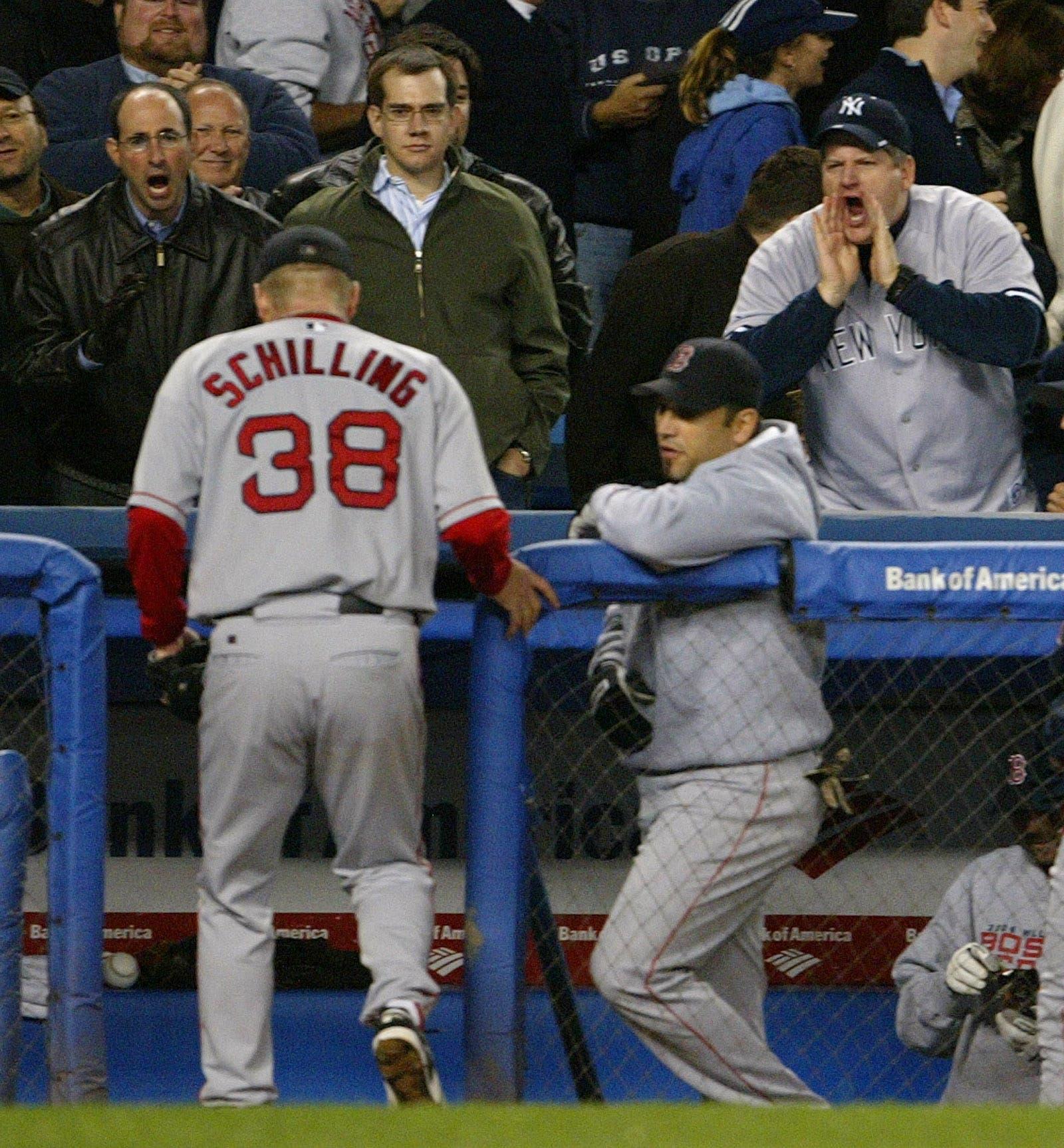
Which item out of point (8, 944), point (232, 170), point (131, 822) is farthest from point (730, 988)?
point (232, 170)

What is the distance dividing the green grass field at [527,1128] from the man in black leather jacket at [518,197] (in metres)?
3.53

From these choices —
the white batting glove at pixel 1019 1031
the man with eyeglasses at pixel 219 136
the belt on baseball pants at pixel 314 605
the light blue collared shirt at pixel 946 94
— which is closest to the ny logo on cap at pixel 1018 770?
the white batting glove at pixel 1019 1031

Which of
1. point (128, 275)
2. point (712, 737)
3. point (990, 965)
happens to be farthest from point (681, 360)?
point (128, 275)

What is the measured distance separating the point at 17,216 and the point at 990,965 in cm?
346

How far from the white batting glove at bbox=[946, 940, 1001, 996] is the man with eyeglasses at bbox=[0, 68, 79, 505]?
2.81m

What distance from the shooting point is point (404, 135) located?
633 cm

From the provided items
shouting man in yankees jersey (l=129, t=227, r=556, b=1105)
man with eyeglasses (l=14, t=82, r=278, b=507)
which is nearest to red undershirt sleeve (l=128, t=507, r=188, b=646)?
shouting man in yankees jersey (l=129, t=227, r=556, b=1105)

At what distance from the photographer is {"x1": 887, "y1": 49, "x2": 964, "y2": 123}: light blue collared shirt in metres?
7.09

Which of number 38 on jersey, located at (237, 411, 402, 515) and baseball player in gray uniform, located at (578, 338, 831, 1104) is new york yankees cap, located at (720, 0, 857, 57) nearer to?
baseball player in gray uniform, located at (578, 338, 831, 1104)

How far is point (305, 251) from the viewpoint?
4711 millimetres

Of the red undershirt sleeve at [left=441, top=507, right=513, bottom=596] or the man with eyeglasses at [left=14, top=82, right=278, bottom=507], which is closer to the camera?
the red undershirt sleeve at [left=441, top=507, right=513, bottom=596]

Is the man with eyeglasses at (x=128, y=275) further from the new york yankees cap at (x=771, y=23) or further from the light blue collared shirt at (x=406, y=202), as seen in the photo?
the new york yankees cap at (x=771, y=23)

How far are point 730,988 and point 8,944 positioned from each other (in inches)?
59.5

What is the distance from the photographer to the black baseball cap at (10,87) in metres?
6.69
